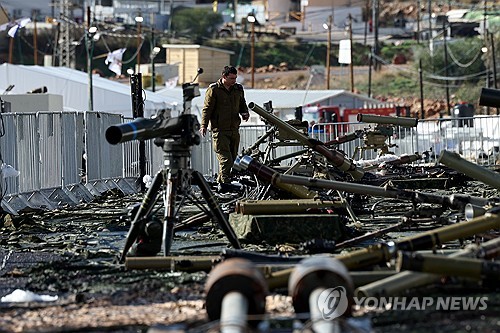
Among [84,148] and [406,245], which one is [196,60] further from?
[406,245]

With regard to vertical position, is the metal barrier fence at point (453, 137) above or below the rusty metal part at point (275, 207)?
below

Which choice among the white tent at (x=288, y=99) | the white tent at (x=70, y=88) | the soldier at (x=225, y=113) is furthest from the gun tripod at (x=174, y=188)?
the white tent at (x=70, y=88)

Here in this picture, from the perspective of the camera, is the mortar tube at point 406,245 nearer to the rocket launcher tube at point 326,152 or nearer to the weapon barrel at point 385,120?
the rocket launcher tube at point 326,152

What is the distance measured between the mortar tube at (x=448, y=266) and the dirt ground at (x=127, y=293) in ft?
0.72

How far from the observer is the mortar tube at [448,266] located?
7.68 metres

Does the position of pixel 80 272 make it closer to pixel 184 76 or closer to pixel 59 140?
pixel 59 140

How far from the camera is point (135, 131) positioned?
10219 mm

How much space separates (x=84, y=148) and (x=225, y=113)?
2613mm

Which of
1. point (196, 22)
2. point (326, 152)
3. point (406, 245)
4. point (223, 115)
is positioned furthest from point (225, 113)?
point (196, 22)

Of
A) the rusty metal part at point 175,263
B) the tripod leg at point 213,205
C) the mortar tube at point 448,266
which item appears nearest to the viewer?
the mortar tube at point 448,266

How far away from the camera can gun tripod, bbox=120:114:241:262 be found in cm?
1075

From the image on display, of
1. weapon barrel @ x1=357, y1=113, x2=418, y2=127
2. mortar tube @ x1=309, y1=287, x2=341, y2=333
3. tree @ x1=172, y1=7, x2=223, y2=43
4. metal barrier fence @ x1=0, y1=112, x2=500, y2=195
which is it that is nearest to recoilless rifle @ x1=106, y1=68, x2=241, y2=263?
mortar tube @ x1=309, y1=287, x2=341, y2=333

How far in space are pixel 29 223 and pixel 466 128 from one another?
16.9m

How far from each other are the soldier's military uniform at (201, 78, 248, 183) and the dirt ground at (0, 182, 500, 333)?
494 centimetres
